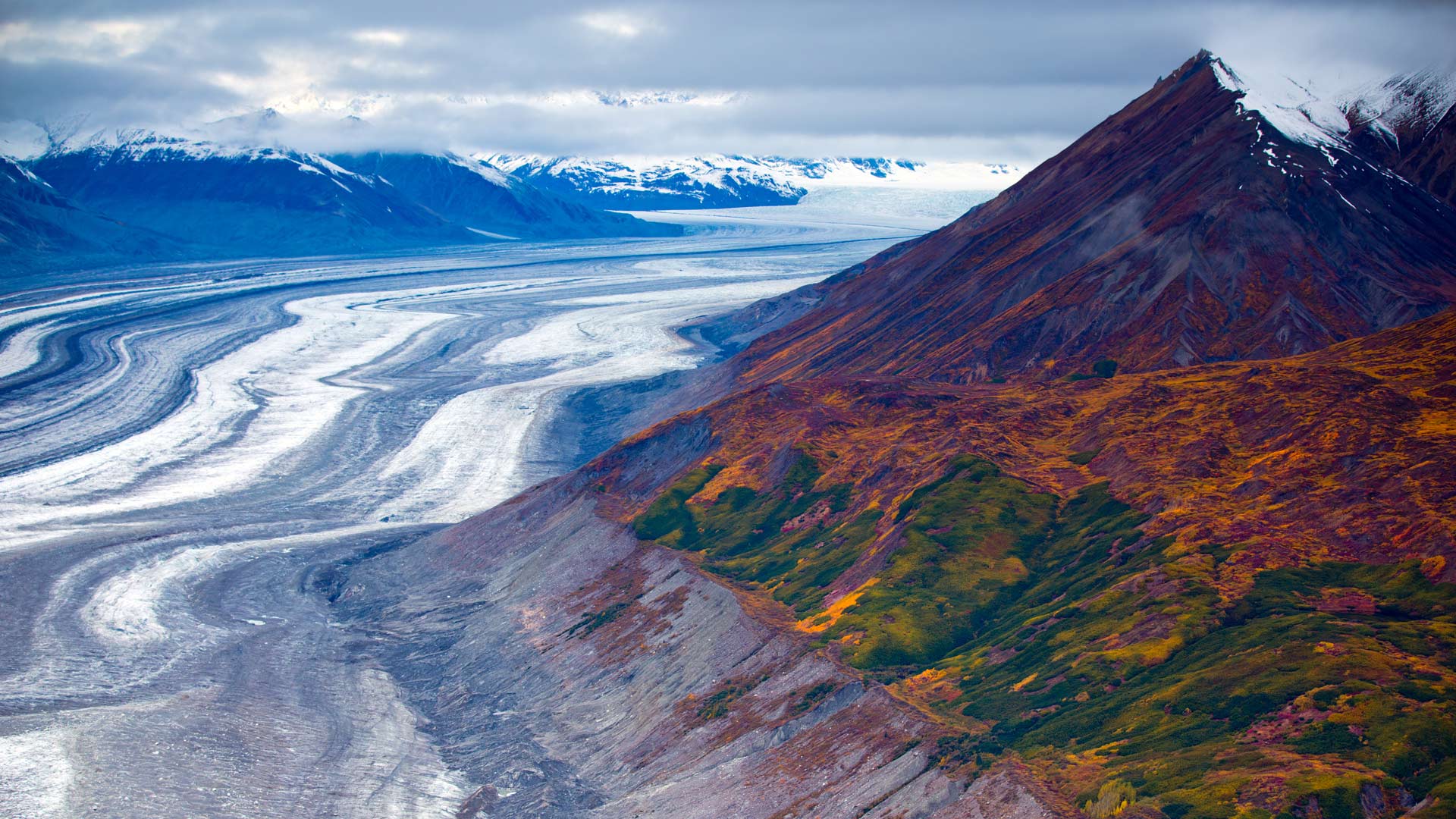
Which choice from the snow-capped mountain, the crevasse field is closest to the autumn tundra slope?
the snow-capped mountain

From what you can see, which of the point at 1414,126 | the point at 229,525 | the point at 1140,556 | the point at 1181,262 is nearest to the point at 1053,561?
the point at 1140,556

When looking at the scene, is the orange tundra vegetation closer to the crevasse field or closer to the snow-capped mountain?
the crevasse field

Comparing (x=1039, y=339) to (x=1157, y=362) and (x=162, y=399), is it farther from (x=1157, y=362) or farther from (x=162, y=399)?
(x=162, y=399)

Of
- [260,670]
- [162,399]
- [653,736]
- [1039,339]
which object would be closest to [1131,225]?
[1039,339]

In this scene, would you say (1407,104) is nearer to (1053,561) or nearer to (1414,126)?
(1414,126)

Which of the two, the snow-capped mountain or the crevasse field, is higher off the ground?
the snow-capped mountain

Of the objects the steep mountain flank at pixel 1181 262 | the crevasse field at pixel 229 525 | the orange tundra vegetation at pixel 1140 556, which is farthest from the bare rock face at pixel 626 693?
the steep mountain flank at pixel 1181 262
